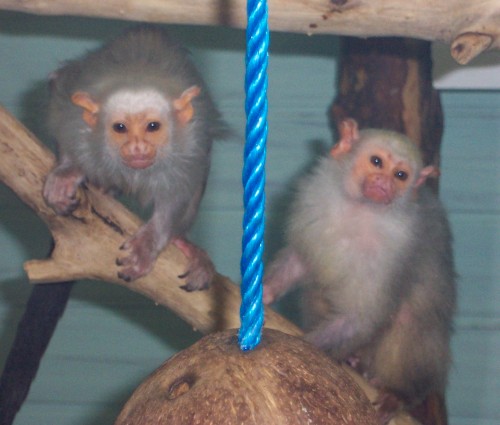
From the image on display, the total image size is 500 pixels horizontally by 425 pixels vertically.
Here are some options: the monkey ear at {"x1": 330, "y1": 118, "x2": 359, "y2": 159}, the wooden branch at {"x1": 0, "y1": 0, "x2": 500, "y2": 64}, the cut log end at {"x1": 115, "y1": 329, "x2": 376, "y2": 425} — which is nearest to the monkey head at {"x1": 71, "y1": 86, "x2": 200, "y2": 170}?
the wooden branch at {"x1": 0, "y1": 0, "x2": 500, "y2": 64}

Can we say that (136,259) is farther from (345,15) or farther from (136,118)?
(345,15)

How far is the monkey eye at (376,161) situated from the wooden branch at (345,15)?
0.48m

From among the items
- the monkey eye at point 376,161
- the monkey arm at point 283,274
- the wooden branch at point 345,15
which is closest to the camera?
the wooden branch at point 345,15

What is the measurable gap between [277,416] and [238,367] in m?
0.10

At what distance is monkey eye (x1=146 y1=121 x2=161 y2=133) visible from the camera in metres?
2.38

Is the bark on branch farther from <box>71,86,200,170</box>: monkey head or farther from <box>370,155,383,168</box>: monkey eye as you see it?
<box>370,155,383,168</box>: monkey eye

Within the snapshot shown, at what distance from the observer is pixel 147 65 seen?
2.53 meters

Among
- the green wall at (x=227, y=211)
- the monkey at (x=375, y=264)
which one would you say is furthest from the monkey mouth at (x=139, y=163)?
the green wall at (x=227, y=211)

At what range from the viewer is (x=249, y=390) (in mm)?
1175

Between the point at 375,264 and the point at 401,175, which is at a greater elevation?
the point at 401,175

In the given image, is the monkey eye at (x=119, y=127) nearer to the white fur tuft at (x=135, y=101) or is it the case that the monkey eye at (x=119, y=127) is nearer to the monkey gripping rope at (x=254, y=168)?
the white fur tuft at (x=135, y=101)

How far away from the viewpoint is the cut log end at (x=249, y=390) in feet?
3.79

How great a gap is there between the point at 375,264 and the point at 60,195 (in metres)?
1.01

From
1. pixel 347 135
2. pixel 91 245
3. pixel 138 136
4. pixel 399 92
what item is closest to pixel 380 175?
pixel 347 135
